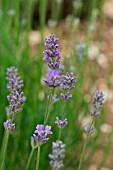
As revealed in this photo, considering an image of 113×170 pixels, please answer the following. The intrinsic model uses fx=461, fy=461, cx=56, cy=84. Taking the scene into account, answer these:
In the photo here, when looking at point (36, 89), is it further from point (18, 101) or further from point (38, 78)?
point (18, 101)

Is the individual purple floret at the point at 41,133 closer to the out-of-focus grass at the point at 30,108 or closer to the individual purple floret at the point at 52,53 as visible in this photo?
the individual purple floret at the point at 52,53

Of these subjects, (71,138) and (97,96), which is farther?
(71,138)

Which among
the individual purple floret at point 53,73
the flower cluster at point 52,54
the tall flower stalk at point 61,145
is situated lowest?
the tall flower stalk at point 61,145

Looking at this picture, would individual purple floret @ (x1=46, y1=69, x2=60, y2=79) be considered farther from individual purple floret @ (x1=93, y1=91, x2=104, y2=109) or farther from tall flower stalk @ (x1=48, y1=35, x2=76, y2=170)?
individual purple floret @ (x1=93, y1=91, x2=104, y2=109)

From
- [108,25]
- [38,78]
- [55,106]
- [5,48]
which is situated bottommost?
[55,106]

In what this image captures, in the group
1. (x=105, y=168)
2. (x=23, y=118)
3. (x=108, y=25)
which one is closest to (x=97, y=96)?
(x=23, y=118)

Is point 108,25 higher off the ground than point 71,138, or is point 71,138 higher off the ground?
point 108,25

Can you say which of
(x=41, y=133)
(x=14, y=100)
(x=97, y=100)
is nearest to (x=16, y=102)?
(x=14, y=100)

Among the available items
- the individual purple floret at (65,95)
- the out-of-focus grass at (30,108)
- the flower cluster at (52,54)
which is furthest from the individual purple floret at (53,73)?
the out-of-focus grass at (30,108)
